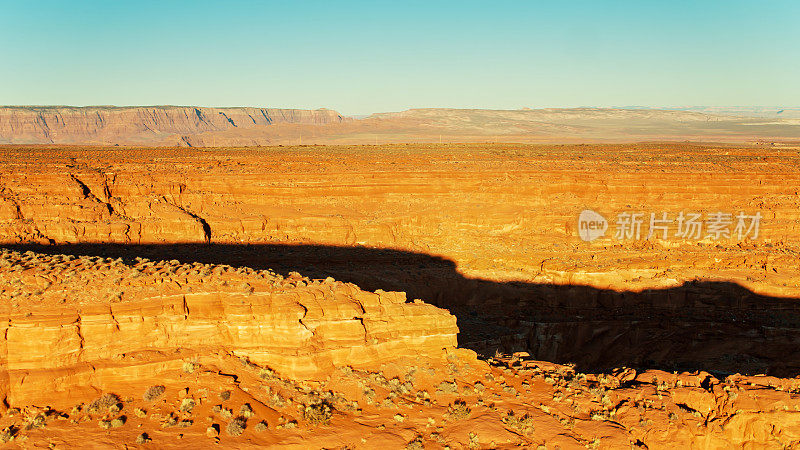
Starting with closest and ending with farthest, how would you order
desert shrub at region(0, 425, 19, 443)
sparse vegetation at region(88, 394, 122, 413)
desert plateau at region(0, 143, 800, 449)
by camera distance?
desert shrub at region(0, 425, 19, 443) → sparse vegetation at region(88, 394, 122, 413) → desert plateau at region(0, 143, 800, 449)

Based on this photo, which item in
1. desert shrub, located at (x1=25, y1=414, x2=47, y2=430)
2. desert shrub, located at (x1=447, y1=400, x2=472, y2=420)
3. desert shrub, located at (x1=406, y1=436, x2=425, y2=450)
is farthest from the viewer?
desert shrub, located at (x1=447, y1=400, x2=472, y2=420)

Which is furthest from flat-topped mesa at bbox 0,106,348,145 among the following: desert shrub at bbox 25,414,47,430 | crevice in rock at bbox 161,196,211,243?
desert shrub at bbox 25,414,47,430

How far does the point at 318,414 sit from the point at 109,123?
487 ft

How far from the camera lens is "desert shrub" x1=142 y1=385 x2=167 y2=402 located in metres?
8.50

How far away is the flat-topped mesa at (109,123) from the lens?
12350cm

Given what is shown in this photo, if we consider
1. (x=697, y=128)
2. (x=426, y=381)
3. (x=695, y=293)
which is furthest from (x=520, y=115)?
(x=426, y=381)

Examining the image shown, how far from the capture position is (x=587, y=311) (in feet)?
71.8

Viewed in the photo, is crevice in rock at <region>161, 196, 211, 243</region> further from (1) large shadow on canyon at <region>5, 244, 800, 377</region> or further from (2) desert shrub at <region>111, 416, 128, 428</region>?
(2) desert shrub at <region>111, 416, 128, 428</region>

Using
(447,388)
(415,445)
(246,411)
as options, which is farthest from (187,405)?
(447,388)

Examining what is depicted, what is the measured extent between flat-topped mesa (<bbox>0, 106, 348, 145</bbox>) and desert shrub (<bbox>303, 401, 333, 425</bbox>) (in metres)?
109

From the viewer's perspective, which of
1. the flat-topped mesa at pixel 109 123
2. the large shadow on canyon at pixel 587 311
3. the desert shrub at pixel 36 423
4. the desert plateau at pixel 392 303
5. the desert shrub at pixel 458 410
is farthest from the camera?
the flat-topped mesa at pixel 109 123

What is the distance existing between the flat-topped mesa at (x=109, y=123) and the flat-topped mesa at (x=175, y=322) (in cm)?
10671

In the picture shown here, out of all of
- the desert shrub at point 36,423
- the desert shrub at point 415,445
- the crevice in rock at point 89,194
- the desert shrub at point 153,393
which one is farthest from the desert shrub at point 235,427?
the crevice in rock at point 89,194

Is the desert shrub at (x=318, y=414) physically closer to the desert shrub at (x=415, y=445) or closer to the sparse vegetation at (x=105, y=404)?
the desert shrub at (x=415, y=445)
